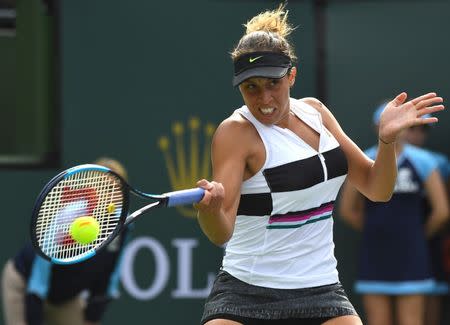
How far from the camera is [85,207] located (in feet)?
14.6

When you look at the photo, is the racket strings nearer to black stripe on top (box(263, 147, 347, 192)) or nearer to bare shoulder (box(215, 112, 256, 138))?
bare shoulder (box(215, 112, 256, 138))

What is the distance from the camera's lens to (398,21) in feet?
26.4

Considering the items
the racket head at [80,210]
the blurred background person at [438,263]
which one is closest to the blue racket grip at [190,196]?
the racket head at [80,210]

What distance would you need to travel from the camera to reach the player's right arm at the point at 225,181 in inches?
168

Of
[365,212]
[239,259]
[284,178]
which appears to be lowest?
[365,212]

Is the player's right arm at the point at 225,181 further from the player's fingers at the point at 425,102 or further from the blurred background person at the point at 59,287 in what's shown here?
the blurred background person at the point at 59,287

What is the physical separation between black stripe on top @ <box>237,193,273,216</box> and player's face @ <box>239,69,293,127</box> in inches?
10.7

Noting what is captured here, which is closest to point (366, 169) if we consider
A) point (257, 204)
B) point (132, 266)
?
point (257, 204)

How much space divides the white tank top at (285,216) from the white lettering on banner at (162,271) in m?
3.22

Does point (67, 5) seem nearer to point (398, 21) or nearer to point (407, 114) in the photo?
point (398, 21)

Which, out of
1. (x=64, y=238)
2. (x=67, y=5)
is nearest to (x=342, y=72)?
(x=67, y=5)

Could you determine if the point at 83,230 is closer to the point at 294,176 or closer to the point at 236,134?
the point at 236,134

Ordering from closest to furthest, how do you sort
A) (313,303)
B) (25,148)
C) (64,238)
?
(64,238), (313,303), (25,148)

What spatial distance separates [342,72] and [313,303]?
3.59 metres
